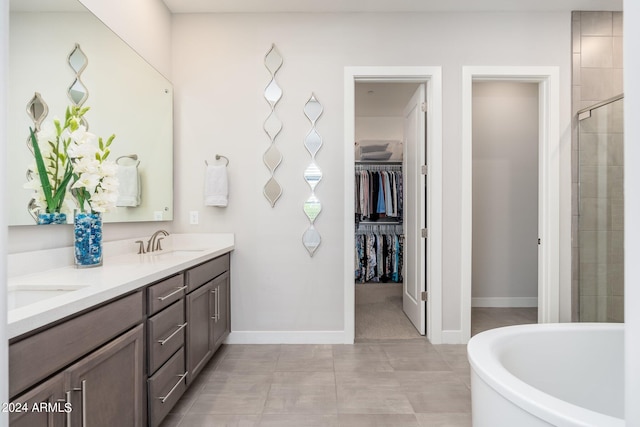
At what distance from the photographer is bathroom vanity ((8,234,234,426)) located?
0.83 m

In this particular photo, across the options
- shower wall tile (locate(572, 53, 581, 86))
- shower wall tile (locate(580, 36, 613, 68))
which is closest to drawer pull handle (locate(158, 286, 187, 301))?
shower wall tile (locate(572, 53, 581, 86))

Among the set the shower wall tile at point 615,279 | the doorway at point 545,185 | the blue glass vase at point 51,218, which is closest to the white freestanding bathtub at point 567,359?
the doorway at point 545,185

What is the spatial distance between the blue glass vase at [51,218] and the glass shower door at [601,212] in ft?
11.9

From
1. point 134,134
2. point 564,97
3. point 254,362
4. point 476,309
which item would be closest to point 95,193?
point 134,134

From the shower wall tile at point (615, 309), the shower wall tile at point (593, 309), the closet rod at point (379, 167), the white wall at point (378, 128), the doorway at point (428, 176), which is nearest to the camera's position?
the shower wall tile at point (615, 309)

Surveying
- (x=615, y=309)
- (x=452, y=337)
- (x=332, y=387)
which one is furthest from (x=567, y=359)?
(x=615, y=309)

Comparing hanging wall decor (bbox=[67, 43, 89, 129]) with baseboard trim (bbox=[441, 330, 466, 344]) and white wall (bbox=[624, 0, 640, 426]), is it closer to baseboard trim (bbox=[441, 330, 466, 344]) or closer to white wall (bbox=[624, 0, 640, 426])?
white wall (bbox=[624, 0, 640, 426])

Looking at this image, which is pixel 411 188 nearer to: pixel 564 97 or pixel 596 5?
pixel 564 97

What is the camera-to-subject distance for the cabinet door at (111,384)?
0.99 metres

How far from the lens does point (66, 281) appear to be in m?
1.27

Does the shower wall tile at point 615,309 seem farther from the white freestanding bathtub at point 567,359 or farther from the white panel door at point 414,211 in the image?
the white panel door at point 414,211

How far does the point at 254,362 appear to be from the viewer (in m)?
Result: 2.28

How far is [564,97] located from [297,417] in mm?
3178

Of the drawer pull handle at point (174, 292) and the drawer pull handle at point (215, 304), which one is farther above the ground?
the drawer pull handle at point (174, 292)
